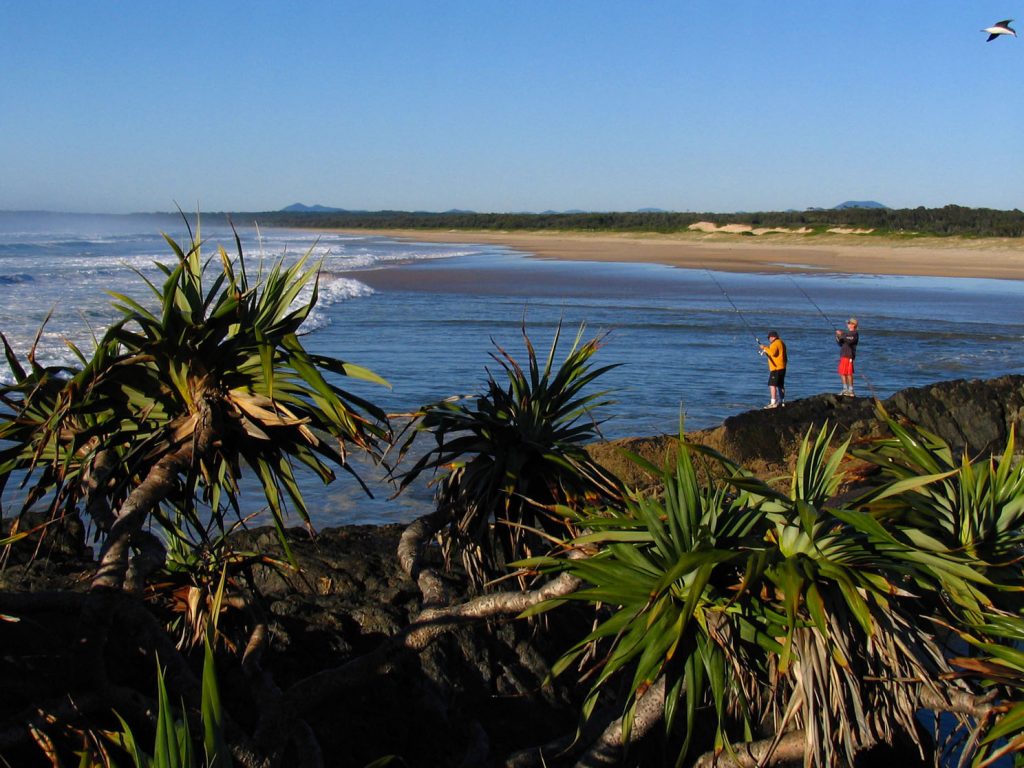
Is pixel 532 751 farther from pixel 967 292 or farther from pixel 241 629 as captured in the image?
pixel 967 292

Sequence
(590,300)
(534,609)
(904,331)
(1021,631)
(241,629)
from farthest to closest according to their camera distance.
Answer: (590,300) → (904,331) → (241,629) → (534,609) → (1021,631)

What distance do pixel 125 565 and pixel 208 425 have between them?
751mm

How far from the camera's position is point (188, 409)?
471 centimetres

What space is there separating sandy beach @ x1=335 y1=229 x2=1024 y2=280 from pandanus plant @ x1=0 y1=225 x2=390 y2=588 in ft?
173

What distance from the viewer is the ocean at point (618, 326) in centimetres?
1767

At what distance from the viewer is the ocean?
58.0 ft

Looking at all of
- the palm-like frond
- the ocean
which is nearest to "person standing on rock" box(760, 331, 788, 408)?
the ocean

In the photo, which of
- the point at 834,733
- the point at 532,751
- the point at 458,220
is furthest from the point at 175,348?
the point at 458,220

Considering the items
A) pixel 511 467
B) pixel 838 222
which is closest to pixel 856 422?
pixel 511 467

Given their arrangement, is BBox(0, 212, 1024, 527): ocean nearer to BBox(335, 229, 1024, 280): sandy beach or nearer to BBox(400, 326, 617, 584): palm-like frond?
BBox(400, 326, 617, 584): palm-like frond

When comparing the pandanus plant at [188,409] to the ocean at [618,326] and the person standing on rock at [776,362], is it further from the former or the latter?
the person standing on rock at [776,362]

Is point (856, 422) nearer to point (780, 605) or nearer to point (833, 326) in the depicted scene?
point (780, 605)

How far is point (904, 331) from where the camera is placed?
30344mm

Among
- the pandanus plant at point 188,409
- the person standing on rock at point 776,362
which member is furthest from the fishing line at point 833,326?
the pandanus plant at point 188,409
